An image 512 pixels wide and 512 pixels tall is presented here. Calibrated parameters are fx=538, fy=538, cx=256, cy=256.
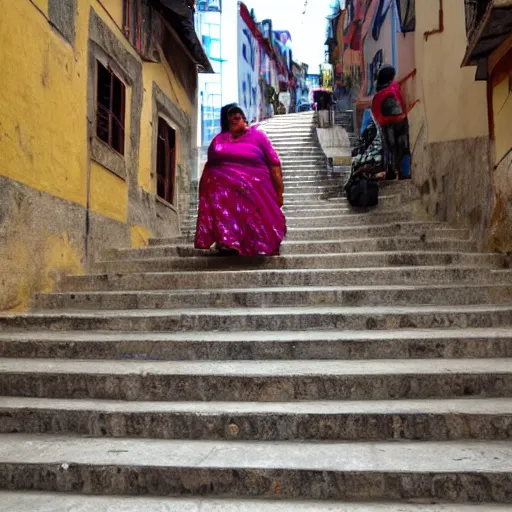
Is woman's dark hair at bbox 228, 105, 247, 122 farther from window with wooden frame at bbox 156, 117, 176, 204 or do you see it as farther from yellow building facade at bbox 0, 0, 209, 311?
window with wooden frame at bbox 156, 117, 176, 204

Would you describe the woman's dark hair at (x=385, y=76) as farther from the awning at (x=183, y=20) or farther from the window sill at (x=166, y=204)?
the window sill at (x=166, y=204)

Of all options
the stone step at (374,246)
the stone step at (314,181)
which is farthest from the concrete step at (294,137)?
the stone step at (374,246)

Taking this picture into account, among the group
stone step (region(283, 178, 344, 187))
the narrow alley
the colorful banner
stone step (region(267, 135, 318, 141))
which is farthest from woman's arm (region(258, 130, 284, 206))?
the colorful banner

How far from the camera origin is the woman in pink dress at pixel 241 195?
5.09 meters

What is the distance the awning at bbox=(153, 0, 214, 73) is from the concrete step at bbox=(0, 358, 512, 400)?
5.74 metres

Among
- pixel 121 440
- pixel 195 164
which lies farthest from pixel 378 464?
pixel 195 164

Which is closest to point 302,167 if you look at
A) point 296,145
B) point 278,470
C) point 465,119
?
point 296,145

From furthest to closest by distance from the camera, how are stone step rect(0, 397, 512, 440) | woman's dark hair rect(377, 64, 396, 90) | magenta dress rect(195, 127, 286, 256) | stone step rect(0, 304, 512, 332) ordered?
1. woman's dark hair rect(377, 64, 396, 90)
2. magenta dress rect(195, 127, 286, 256)
3. stone step rect(0, 304, 512, 332)
4. stone step rect(0, 397, 512, 440)

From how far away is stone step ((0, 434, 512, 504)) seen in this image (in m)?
2.15

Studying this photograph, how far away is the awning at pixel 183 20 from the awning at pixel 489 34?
13.8ft

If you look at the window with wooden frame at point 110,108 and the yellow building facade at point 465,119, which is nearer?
the yellow building facade at point 465,119

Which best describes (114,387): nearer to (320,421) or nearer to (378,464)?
(320,421)

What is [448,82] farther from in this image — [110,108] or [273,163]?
[110,108]

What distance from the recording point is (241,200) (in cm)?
515
